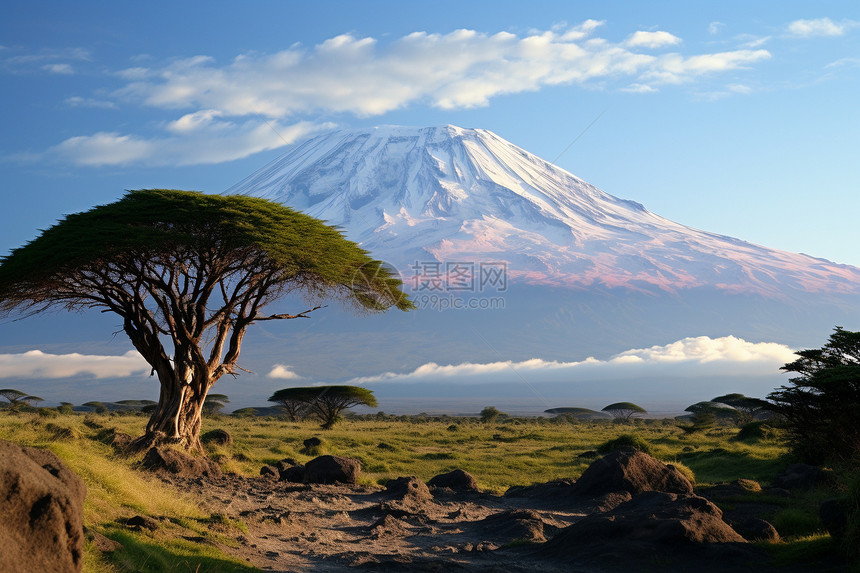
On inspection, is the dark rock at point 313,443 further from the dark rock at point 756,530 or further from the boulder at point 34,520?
the boulder at point 34,520

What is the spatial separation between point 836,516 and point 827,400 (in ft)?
26.6

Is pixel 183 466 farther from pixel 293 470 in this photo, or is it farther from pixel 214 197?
pixel 214 197

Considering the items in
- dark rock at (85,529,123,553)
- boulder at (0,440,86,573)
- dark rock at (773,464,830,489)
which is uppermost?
boulder at (0,440,86,573)

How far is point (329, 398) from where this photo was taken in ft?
144

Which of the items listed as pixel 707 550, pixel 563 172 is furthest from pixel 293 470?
pixel 563 172

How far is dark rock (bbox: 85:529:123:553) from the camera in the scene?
7.56 metres

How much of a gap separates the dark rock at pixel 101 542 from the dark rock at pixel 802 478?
14474 millimetres

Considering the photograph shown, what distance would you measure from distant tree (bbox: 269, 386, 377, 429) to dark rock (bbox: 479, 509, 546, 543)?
29.7 m

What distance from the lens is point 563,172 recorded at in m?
179

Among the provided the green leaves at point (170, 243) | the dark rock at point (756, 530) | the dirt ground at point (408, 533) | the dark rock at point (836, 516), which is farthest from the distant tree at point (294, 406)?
the dark rock at point (836, 516)

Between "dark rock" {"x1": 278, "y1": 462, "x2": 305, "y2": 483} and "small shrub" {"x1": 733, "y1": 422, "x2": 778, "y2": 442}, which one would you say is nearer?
"dark rock" {"x1": 278, "y1": 462, "x2": 305, "y2": 483}

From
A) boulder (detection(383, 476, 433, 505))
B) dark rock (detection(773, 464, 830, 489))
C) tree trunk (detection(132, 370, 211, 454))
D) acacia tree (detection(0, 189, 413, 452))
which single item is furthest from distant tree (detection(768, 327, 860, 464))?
tree trunk (detection(132, 370, 211, 454))

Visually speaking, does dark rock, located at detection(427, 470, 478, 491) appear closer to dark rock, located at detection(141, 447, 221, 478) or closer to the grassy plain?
the grassy plain

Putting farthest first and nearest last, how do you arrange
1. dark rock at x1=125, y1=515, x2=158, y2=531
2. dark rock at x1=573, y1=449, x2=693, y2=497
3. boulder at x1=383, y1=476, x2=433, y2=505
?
dark rock at x1=573, y1=449, x2=693, y2=497 < boulder at x1=383, y1=476, x2=433, y2=505 < dark rock at x1=125, y1=515, x2=158, y2=531
